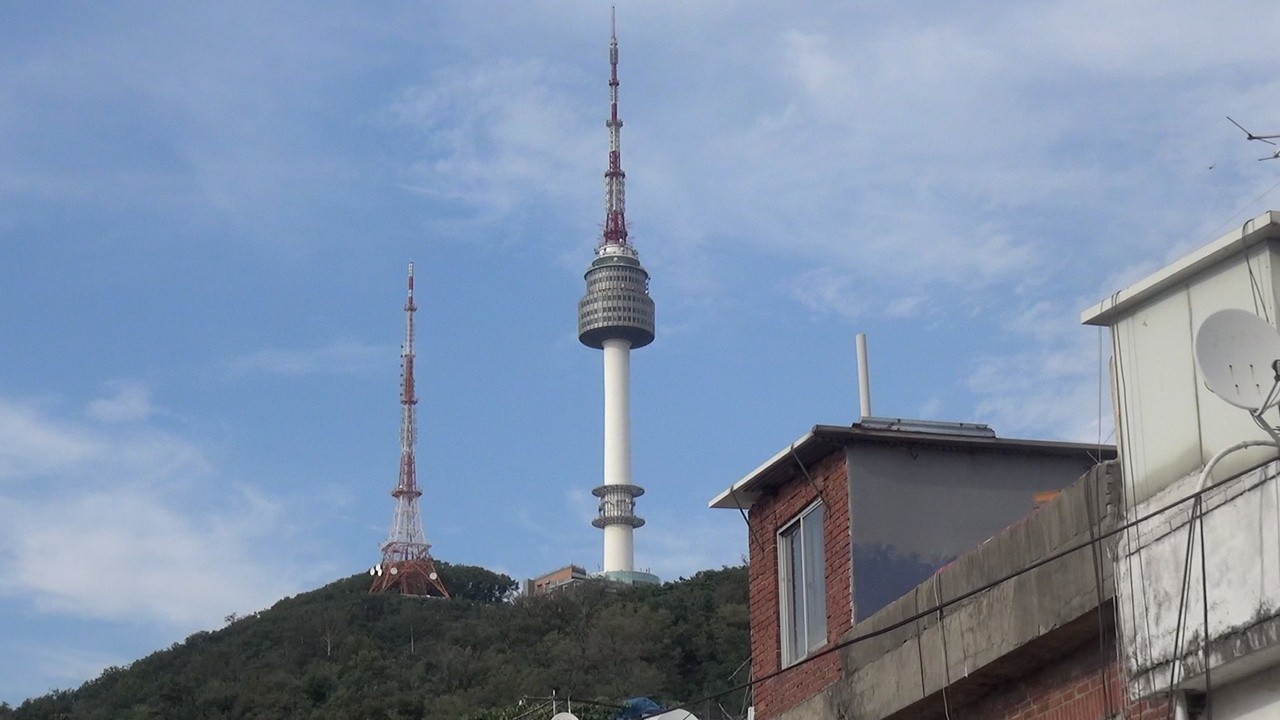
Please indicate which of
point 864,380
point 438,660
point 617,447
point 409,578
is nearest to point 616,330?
point 617,447

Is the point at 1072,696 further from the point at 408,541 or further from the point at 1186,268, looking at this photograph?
the point at 408,541

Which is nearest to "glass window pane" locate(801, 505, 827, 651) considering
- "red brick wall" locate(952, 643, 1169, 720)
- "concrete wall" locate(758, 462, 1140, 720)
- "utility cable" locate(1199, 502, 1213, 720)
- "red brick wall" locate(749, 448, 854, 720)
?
"red brick wall" locate(749, 448, 854, 720)

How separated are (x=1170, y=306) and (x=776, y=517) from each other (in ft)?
21.2

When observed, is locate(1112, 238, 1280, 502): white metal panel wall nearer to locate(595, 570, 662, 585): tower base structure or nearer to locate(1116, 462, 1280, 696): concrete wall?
locate(1116, 462, 1280, 696): concrete wall

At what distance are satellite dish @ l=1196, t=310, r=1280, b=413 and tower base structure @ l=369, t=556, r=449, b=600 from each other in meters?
105

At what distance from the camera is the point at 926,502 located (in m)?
14.5

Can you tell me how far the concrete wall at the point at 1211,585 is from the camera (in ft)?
28.4

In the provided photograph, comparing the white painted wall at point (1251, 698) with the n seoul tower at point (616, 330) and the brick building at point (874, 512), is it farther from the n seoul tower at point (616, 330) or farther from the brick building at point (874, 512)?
Result: the n seoul tower at point (616, 330)

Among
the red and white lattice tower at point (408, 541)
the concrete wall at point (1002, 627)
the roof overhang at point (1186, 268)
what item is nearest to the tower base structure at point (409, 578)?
the red and white lattice tower at point (408, 541)

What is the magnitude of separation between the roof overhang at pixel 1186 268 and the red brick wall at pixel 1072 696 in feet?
6.45

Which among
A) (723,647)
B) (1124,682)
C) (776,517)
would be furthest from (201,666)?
(1124,682)

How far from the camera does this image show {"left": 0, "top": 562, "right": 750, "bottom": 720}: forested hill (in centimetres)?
6241

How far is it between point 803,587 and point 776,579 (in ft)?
1.38

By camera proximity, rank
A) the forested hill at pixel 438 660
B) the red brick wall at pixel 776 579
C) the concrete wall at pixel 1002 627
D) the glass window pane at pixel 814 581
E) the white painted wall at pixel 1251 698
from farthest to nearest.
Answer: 1. the forested hill at pixel 438 660
2. the glass window pane at pixel 814 581
3. the red brick wall at pixel 776 579
4. the concrete wall at pixel 1002 627
5. the white painted wall at pixel 1251 698
